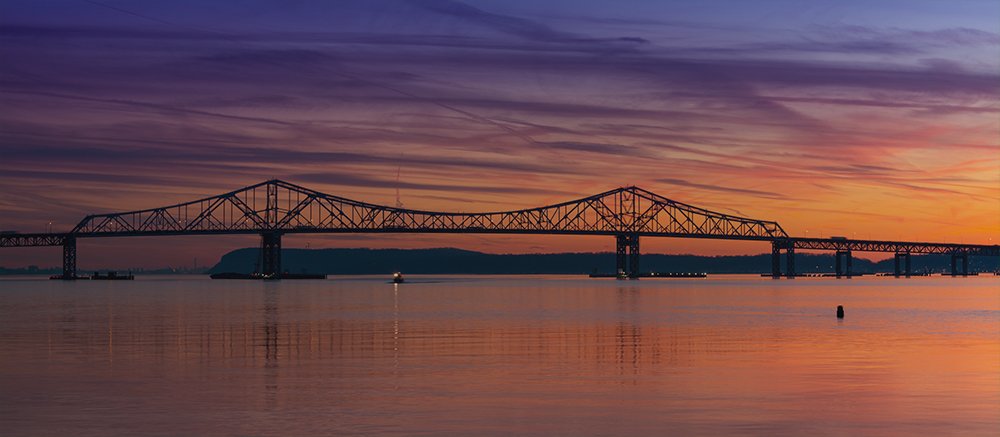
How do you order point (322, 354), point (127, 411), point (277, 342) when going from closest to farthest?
1. point (127, 411)
2. point (322, 354)
3. point (277, 342)

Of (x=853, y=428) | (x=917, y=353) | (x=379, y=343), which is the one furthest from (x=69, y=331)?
(x=853, y=428)

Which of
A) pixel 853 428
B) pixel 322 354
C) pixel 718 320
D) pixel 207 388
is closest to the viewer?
pixel 853 428

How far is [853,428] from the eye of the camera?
1953 cm

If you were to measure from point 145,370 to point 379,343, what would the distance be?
1108cm

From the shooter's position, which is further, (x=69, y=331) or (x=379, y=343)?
(x=69, y=331)

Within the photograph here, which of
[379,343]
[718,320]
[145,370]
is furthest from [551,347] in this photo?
[718,320]

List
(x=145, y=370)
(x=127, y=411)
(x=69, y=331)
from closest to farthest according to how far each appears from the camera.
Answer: (x=127, y=411) → (x=145, y=370) → (x=69, y=331)

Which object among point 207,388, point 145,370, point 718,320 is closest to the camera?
point 207,388

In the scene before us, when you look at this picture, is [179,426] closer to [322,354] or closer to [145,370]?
[145,370]

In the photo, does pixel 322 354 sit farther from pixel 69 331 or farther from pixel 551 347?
pixel 69 331

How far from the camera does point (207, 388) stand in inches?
1006

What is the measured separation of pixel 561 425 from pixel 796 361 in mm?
14593

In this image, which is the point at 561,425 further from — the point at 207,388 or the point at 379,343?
the point at 379,343

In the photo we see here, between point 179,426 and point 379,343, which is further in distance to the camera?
point 379,343
